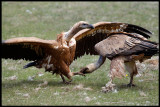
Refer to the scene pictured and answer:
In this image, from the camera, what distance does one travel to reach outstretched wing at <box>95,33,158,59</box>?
7.51 meters

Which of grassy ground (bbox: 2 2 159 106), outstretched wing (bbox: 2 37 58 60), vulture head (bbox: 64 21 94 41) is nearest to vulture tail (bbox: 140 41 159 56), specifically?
grassy ground (bbox: 2 2 159 106)

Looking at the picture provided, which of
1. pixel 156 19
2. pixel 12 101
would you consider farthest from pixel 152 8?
pixel 12 101

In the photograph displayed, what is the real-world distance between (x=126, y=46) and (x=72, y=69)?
248cm

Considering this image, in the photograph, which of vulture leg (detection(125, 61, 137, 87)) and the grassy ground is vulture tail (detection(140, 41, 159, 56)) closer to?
vulture leg (detection(125, 61, 137, 87))

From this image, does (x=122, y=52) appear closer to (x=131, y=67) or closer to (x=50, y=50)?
(x=131, y=67)

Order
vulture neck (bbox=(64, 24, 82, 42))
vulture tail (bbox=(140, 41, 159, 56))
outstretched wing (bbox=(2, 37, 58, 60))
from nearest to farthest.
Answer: vulture tail (bbox=(140, 41, 159, 56)) < outstretched wing (bbox=(2, 37, 58, 60)) < vulture neck (bbox=(64, 24, 82, 42))

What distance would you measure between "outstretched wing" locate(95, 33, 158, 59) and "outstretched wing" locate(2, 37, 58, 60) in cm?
107

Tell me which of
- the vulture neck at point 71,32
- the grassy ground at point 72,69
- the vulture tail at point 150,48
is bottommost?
the grassy ground at point 72,69

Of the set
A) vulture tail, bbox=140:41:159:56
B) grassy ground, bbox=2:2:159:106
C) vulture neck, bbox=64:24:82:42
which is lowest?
grassy ground, bbox=2:2:159:106

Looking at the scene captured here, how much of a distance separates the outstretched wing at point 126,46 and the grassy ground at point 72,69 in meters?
0.81

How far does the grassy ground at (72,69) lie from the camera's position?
725 cm

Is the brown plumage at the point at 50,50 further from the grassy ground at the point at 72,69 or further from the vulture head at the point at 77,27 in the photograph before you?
the grassy ground at the point at 72,69

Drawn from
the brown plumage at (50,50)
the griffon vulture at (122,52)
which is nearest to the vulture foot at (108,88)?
the griffon vulture at (122,52)

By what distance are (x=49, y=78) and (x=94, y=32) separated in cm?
159
